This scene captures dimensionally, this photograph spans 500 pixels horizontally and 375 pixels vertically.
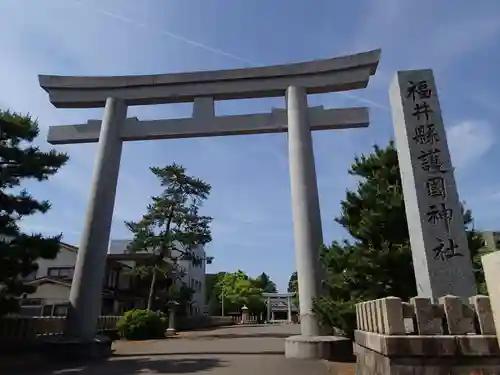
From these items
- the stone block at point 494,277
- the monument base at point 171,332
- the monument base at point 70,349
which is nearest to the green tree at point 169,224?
the monument base at point 171,332

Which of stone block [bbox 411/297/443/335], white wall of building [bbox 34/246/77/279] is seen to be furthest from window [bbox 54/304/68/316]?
Result: stone block [bbox 411/297/443/335]

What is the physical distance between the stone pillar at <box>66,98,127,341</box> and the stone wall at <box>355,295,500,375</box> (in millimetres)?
10071

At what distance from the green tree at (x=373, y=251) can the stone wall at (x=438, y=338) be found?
454 centimetres

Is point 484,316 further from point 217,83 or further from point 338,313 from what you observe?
point 217,83

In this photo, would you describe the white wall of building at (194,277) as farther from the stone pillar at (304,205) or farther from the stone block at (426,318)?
the stone block at (426,318)

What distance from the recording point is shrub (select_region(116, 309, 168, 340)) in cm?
2142

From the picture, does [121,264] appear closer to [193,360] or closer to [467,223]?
[193,360]

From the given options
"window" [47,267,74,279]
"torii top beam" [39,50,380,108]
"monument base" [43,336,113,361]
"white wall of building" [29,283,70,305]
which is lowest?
"monument base" [43,336,113,361]

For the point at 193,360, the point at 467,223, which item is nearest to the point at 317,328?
the point at 193,360

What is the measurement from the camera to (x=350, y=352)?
10734 millimetres

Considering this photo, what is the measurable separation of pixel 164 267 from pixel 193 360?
15.5 m

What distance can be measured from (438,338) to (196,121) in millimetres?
10984

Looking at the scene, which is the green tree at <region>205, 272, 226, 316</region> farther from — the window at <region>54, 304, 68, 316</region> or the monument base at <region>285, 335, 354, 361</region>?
the monument base at <region>285, 335, 354, 361</region>

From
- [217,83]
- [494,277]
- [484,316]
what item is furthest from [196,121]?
[494,277]
